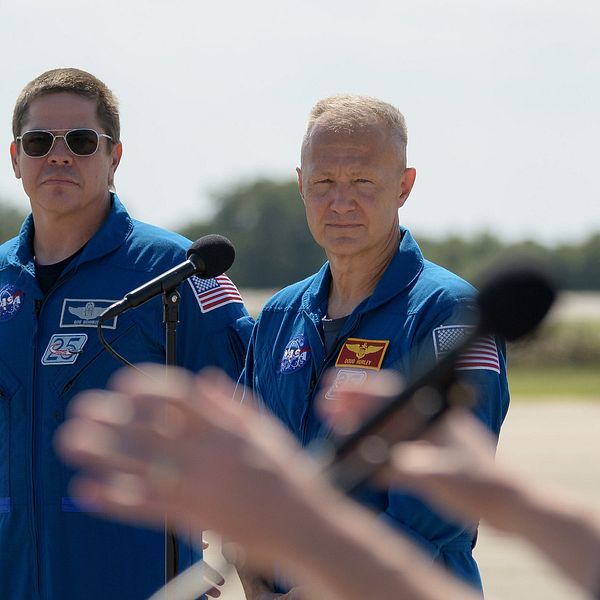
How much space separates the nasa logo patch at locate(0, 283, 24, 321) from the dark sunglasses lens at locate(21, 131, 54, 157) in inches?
22.4

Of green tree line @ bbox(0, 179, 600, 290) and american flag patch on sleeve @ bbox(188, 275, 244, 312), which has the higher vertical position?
american flag patch on sleeve @ bbox(188, 275, 244, 312)

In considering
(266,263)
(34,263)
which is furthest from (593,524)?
(266,263)

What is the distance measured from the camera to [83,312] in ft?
15.0

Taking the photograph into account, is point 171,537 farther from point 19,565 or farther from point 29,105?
point 29,105

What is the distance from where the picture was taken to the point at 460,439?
145 cm

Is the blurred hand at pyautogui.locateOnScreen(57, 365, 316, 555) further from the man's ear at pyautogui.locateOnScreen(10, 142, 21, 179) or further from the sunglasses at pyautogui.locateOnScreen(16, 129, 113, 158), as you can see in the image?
the man's ear at pyautogui.locateOnScreen(10, 142, 21, 179)

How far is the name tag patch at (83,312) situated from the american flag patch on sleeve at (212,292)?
1.12 ft

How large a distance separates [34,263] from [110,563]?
1.30 metres

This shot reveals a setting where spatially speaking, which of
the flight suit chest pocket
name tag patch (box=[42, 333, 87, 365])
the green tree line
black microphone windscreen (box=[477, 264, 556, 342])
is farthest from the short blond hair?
the green tree line

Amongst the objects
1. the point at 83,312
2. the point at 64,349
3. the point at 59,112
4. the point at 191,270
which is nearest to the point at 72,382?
the point at 64,349

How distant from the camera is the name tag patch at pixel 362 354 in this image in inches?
149

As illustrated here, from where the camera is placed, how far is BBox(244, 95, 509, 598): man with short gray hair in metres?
3.78

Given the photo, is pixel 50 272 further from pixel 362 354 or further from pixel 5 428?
pixel 362 354

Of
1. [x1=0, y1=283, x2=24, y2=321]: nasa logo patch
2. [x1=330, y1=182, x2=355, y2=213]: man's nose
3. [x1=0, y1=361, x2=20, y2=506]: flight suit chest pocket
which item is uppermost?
[x1=330, y1=182, x2=355, y2=213]: man's nose
